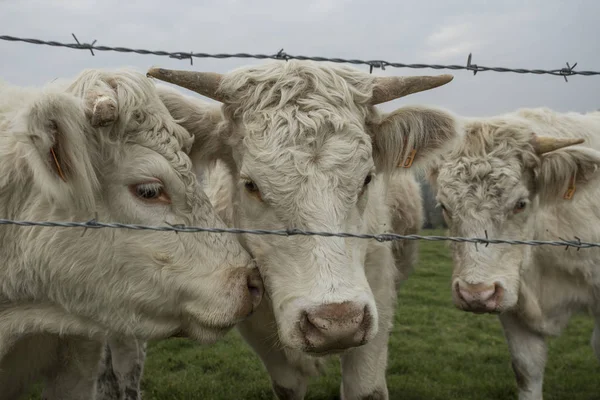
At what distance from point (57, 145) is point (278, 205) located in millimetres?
988

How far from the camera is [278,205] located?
9.44 ft

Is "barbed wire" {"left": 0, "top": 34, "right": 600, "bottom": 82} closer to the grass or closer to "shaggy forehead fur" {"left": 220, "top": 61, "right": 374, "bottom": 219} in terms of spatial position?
"shaggy forehead fur" {"left": 220, "top": 61, "right": 374, "bottom": 219}

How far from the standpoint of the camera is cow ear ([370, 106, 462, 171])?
3538mm

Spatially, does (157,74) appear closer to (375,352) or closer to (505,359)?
(375,352)

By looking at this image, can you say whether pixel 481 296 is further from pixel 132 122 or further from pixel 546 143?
pixel 132 122

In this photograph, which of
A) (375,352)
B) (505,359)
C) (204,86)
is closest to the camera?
(204,86)

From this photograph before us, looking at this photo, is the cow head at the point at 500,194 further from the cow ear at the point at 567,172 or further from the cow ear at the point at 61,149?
the cow ear at the point at 61,149

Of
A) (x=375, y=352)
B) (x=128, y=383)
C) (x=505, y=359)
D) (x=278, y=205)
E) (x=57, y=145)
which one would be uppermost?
(x=57, y=145)

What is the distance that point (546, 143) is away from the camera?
15.1 ft

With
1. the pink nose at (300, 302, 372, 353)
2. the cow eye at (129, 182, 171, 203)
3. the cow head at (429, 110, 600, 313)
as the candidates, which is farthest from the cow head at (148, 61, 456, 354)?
the cow head at (429, 110, 600, 313)

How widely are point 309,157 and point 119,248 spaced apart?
3.16 ft

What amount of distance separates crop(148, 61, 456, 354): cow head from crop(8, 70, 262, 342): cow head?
0.90 ft

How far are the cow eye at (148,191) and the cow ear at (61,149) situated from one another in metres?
0.18

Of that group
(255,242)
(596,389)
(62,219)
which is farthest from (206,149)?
(596,389)
